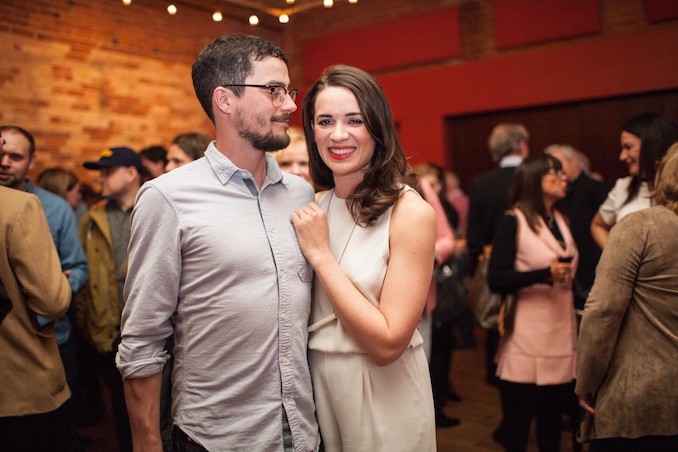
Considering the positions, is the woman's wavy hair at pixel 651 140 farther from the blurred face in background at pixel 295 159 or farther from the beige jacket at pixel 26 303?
the beige jacket at pixel 26 303

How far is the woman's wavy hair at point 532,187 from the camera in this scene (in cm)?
311

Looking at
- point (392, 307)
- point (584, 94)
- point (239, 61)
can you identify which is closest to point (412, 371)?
point (392, 307)

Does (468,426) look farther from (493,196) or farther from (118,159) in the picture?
(118,159)

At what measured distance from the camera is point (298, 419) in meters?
1.63

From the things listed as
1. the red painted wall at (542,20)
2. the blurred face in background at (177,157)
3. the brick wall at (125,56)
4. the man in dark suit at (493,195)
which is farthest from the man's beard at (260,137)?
the red painted wall at (542,20)

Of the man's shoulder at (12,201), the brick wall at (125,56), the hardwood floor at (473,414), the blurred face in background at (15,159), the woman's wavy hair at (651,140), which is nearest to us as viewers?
the man's shoulder at (12,201)

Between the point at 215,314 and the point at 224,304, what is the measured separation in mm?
36

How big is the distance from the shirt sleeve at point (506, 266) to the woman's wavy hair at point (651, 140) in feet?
2.16

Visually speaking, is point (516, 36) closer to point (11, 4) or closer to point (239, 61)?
point (11, 4)

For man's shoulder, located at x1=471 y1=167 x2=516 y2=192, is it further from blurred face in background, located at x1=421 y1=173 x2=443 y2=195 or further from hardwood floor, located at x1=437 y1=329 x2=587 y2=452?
hardwood floor, located at x1=437 y1=329 x2=587 y2=452

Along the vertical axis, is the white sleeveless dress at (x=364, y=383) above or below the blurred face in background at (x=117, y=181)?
below

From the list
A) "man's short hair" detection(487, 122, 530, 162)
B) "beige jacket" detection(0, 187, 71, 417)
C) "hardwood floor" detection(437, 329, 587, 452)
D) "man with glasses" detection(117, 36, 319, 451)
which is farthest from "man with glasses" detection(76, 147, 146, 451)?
"man's short hair" detection(487, 122, 530, 162)

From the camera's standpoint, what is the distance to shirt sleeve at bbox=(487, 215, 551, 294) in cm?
297

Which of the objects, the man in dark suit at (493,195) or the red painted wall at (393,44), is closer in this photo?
the man in dark suit at (493,195)
